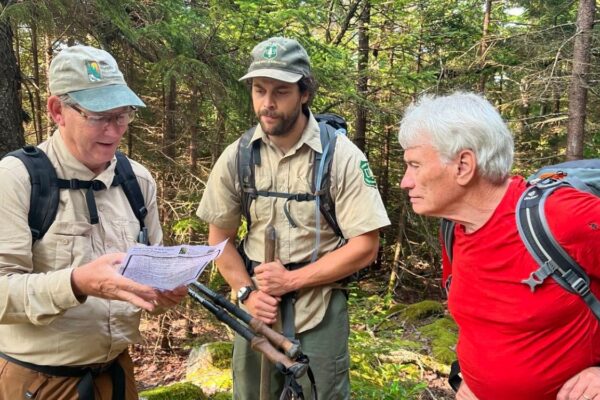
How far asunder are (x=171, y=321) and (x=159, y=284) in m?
7.40

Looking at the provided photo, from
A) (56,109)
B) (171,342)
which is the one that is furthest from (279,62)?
(171,342)

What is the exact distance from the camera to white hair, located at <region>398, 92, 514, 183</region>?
5.74 ft

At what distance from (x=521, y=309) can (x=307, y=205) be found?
1.21 m

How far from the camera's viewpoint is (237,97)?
607 cm

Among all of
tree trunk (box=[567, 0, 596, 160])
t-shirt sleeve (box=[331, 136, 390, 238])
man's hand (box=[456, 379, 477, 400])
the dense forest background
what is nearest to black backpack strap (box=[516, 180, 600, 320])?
man's hand (box=[456, 379, 477, 400])

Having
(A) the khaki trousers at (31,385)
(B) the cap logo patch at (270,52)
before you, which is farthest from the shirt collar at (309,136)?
(A) the khaki trousers at (31,385)

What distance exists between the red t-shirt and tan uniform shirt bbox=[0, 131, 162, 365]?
1483 millimetres

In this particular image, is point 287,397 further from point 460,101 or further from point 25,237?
point 460,101

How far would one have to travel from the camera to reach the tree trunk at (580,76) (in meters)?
9.23

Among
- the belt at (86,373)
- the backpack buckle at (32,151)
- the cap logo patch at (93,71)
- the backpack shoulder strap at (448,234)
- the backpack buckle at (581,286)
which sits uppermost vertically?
the cap logo patch at (93,71)

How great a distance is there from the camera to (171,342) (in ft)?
29.7

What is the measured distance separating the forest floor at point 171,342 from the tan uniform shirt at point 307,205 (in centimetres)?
484

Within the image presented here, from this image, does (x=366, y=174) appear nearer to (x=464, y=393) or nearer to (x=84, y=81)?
(x=464, y=393)

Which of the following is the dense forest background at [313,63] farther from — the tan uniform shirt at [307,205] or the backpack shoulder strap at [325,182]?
the backpack shoulder strap at [325,182]
